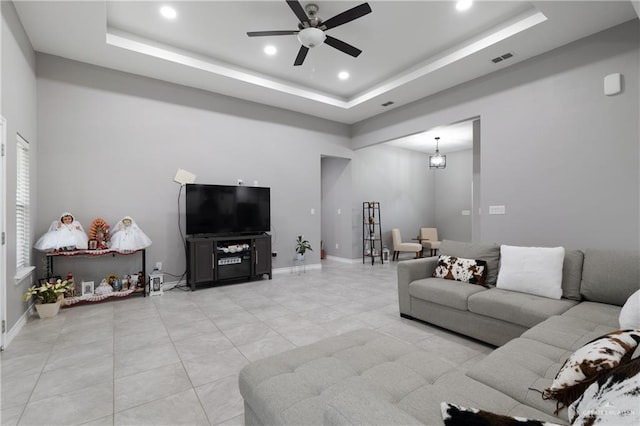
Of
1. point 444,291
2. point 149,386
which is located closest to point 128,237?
point 149,386

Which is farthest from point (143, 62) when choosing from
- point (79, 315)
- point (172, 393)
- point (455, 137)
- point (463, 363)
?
point (455, 137)

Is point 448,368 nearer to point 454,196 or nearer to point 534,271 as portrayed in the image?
point 534,271

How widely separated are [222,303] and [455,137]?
666 centimetres

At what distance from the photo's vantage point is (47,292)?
3420 millimetres

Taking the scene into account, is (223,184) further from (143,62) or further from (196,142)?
(143,62)

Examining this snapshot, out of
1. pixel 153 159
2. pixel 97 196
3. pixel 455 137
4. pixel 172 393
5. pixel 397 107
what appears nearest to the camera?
pixel 172 393

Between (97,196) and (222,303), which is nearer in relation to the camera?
(222,303)

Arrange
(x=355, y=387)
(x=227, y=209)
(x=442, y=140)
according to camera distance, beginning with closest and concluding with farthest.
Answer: (x=355, y=387), (x=227, y=209), (x=442, y=140)

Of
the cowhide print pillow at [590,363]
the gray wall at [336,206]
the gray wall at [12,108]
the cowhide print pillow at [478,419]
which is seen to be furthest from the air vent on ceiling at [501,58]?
the gray wall at [12,108]

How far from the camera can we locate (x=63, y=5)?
2982 mm

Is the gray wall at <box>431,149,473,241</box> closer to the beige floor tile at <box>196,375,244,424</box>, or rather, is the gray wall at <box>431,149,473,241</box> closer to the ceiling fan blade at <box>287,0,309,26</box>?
the ceiling fan blade at <box>287,0,309,26</box>

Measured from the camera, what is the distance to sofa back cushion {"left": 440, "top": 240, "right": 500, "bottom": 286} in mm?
3111

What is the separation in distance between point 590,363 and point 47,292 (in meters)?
4.69

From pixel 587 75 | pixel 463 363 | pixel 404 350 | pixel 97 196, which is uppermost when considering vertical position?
pixel 587 75
